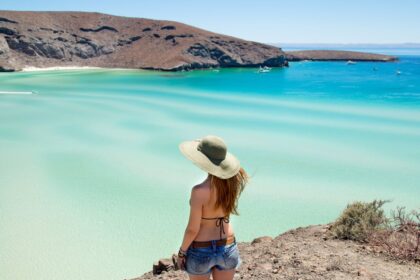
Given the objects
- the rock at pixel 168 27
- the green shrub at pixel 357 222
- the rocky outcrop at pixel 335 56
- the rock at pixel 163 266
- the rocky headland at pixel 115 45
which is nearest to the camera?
the rock at pixel 163 266

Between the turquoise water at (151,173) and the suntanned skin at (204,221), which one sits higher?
the suntanned skin at (204,221)

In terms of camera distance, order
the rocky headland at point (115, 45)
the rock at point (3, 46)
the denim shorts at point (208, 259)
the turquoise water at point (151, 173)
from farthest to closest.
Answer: the rocky headland at point (115, 45), the rock at point (3, 46), the turquoise water at point (151, 173), the denim shorts at point (208, 259)

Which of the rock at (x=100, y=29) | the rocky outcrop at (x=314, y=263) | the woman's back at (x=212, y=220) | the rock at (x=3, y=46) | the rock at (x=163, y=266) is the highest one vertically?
the rock at (x=100, y=29)

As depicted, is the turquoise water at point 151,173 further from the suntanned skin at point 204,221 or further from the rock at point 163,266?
the suntanned skin at point 204,221

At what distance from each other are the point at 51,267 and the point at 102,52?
77217 millimetres

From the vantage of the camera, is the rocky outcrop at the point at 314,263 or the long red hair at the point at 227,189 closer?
the long red hair at the point at 227,189

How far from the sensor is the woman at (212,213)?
2.78 meters

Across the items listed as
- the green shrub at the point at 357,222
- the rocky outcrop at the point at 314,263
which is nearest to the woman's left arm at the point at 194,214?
the rocky outcrop at the point at 314,263

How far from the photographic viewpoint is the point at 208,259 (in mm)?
2875

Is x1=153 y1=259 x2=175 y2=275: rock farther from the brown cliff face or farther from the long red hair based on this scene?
the brown cliff face

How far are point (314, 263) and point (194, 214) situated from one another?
9.22 ft

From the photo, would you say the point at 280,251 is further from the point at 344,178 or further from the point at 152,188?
the point at 344,178

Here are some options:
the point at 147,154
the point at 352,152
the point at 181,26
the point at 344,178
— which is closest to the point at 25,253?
the point at 147,154

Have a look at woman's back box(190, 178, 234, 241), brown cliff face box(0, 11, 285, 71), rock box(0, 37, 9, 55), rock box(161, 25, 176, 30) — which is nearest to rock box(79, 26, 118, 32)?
brown cliff face box(0, 11, 285, 71)
